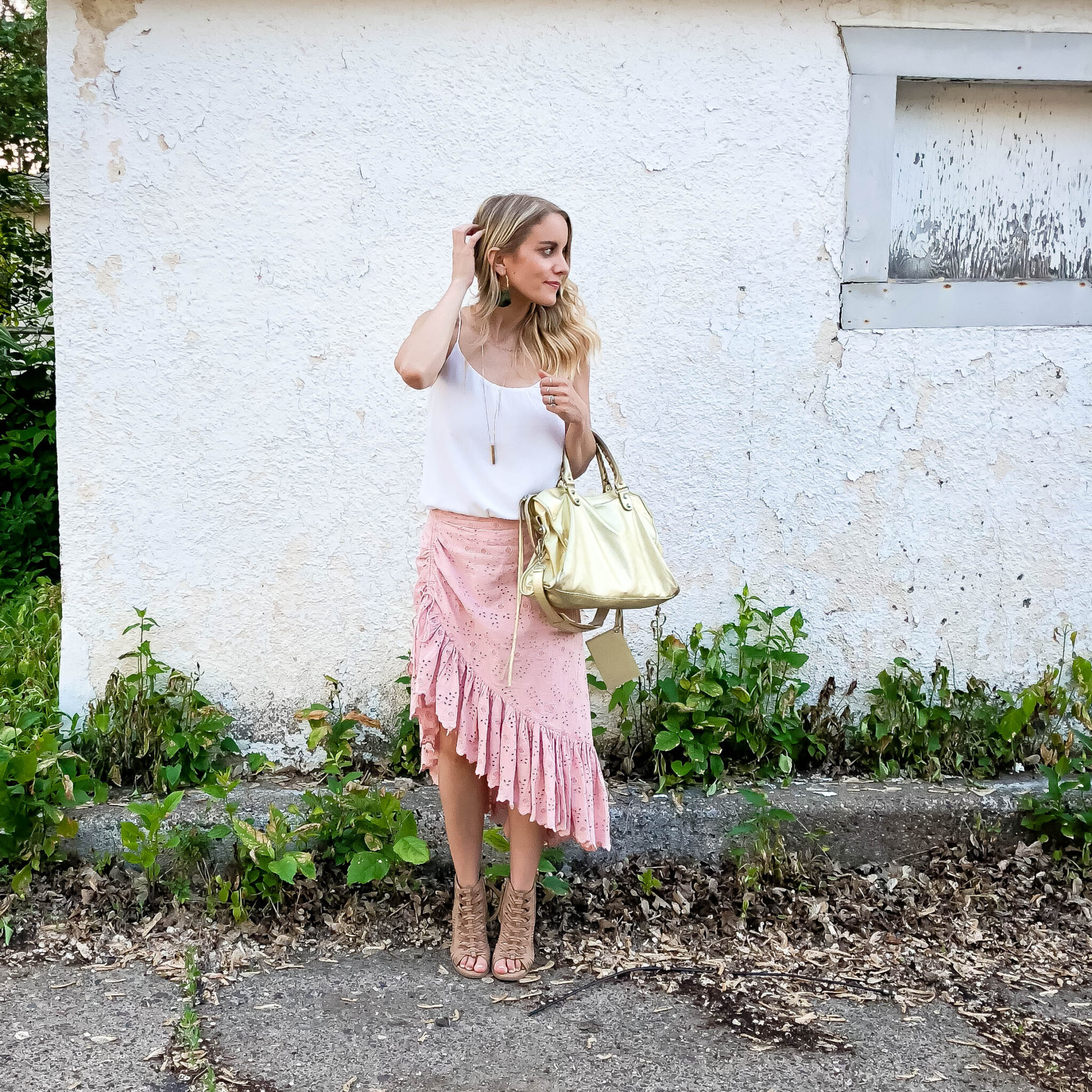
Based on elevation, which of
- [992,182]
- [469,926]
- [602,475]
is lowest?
[469,926]

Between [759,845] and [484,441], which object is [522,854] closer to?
[759,845]

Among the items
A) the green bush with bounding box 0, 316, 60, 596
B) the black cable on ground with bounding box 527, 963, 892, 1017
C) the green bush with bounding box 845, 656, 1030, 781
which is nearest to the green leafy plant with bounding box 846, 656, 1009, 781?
the green bush with bounding box 845, 656, 1030, 781

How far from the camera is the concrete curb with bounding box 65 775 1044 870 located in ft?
10.3

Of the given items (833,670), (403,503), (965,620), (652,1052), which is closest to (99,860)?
(403,503)

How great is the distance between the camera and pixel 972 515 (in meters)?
3.55

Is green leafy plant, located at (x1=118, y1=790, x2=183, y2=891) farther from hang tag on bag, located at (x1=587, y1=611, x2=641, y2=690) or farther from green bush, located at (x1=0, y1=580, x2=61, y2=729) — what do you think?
hang tag on bag, located at (x1=587, y1=611, x2=641, y2=690)

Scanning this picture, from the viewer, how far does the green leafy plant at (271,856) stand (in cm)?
275

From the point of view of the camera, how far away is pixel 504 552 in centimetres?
257

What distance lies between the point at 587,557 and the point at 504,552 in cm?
24

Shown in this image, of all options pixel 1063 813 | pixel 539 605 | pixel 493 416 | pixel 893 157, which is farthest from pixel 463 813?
pixel 893 157

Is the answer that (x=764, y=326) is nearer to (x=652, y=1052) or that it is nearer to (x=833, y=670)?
(x=833, y=670)

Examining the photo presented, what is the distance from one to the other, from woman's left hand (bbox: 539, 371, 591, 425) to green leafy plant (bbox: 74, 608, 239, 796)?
1584 mm

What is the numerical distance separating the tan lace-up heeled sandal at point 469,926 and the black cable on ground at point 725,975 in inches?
10.0

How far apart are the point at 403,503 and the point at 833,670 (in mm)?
1556
